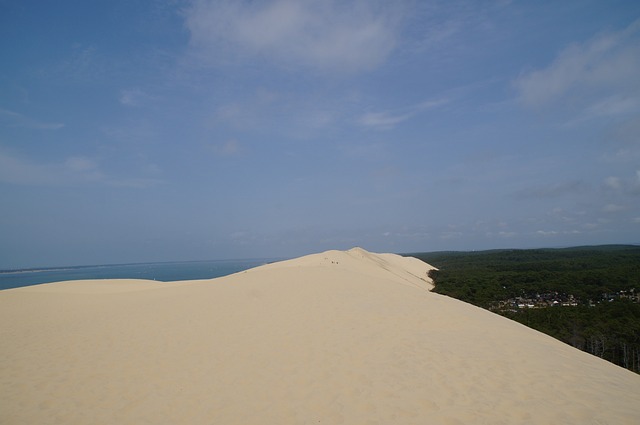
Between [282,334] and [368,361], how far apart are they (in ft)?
9.06

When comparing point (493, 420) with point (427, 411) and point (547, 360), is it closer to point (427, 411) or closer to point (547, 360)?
point (427, 411)

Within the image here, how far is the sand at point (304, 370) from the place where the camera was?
17.2 feet

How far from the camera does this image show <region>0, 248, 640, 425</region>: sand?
17.2 feet

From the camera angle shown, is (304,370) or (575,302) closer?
Answer: (304,370)

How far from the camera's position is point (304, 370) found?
674cm

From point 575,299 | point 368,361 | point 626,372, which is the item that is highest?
point 368,361

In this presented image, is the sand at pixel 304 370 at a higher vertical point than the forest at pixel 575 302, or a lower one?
higher

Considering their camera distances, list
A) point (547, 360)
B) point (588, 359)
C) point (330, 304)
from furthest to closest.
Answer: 1. point (330, 304)
2. point (588, 359)
3. point (547, 360)

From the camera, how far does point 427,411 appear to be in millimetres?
5090

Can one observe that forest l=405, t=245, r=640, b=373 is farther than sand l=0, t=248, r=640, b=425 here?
Yes

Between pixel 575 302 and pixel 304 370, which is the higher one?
pixel 304 370

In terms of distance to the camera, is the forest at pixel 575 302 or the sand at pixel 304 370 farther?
the forest at pixel 575 302

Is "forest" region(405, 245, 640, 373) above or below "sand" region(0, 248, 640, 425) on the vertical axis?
below

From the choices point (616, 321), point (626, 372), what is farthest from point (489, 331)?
point (616, 321)
